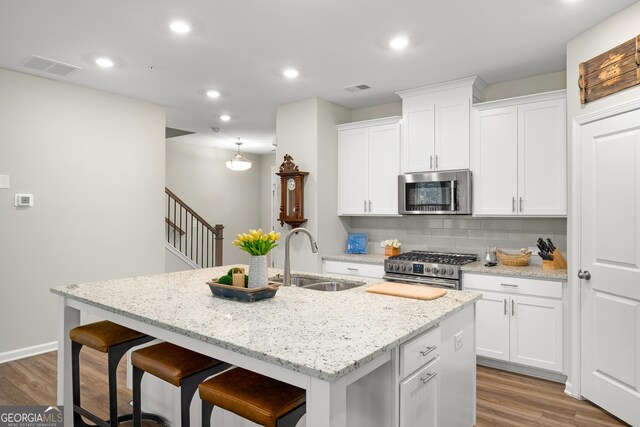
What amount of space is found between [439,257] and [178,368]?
119 inches

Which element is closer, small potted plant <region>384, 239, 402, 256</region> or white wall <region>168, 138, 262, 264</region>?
small potted plant <region>384, 239, 402, 256</region>

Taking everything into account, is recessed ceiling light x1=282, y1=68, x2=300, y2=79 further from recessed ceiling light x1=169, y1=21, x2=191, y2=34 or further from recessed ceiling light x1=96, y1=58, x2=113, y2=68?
recessed ceiling light x1=96, y1=58, x2=113, y2=68

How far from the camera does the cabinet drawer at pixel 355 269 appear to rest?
4289 millimetres

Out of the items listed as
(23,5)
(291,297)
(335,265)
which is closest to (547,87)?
(335,265)

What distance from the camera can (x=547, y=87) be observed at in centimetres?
384

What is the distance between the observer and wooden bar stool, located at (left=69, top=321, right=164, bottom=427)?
2127mm

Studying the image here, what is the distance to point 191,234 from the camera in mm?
7273

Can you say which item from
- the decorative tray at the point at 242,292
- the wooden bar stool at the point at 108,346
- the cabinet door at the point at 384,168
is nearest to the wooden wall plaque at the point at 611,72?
the cabinet door at the point at 384,168

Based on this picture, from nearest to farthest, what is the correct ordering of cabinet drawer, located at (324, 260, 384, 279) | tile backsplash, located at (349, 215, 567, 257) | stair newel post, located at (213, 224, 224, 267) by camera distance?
tile backsplash, located at (349, 215, 567, 257) → cabinet drawer, located at (324, 260, 384, 279) → stair newel post, located at (213, 224, 224, 267)

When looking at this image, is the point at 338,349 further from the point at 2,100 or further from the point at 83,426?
the point at 2,100

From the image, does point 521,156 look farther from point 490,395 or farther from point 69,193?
point 69,193

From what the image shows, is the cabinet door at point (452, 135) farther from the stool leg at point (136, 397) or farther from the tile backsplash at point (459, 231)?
the stool leg at point (136, 397)

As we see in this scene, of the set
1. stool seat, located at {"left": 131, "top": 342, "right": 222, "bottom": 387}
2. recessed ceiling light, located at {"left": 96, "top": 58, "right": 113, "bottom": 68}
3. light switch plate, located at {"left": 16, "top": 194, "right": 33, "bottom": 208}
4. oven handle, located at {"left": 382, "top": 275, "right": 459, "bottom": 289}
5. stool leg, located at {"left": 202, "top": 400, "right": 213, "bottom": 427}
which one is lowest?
stool leg, located at {"left": 202, "top": 400, "right": 213, "bottom": 427}

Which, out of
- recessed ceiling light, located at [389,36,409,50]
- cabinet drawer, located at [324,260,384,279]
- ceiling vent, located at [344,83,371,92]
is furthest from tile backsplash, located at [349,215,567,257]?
recessed ceiling light, located at [389,36,409,50]
